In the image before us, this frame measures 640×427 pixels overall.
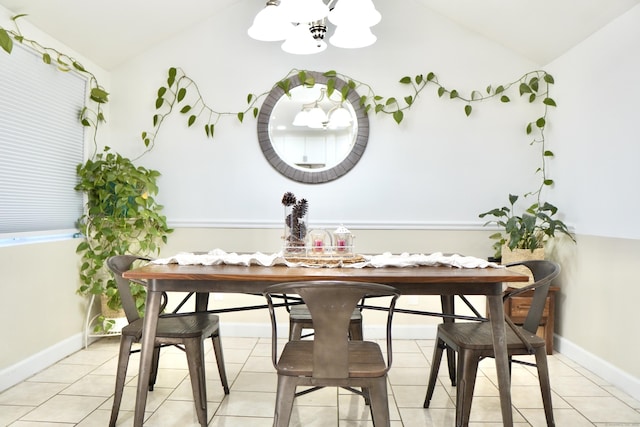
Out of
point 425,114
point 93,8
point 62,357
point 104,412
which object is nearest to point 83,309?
point 62,357

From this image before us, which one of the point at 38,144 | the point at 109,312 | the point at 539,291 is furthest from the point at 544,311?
the point at 38,144

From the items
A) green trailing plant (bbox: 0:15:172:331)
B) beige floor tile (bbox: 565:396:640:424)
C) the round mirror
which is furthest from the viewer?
the round mirror

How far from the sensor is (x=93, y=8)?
10.6ft

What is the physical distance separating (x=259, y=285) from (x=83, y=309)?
2267 mm

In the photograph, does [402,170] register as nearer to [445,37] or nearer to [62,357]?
[445,37]

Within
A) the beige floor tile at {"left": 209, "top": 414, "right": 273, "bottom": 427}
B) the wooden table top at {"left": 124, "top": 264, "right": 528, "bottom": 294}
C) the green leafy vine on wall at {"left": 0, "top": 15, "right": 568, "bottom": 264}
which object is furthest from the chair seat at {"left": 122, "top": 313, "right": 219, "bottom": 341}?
the green leafy vine on wall at {"left": 0, "top": 15, "right": 568, "bottom": 264}

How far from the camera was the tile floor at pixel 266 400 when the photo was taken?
7.93 ft

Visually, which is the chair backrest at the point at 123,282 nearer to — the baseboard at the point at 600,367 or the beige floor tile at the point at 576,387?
the beige floor tile at the point at 576,387

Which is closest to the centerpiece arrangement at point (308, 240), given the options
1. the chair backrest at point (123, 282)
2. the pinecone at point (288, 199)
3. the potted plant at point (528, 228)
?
the pinecone at point (288, 199)

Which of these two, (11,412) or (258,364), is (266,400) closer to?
(258,364)

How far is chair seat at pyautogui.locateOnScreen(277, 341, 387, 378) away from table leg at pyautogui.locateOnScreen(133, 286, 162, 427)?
0.57 m

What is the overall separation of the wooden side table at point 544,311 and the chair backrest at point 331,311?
2.14 metres

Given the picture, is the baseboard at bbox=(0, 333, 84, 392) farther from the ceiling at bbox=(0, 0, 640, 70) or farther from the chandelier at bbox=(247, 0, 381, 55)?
the chandelier at bbox=(247, 0, 381, 55)

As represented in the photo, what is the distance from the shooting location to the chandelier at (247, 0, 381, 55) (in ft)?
7.03
